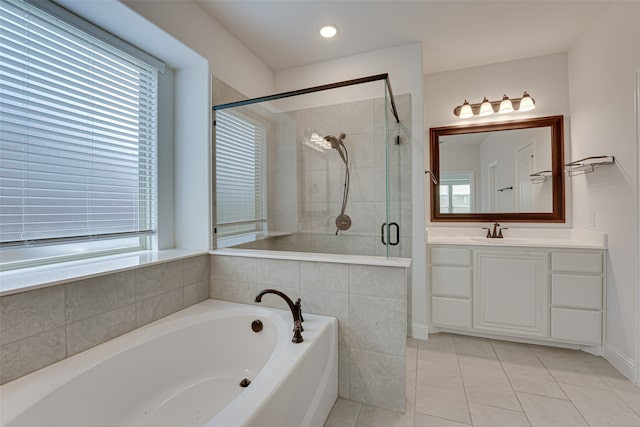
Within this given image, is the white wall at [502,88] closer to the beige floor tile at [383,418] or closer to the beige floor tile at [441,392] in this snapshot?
the beige floor tile at [441,392]

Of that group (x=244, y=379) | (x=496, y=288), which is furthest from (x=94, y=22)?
(x=496, y=288)

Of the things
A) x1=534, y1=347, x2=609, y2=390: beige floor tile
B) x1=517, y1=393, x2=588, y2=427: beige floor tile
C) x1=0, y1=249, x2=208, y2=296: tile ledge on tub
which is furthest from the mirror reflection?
x1=0, y1=249, x2=208, y2=296: tile ledge on tub

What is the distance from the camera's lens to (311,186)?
97.1 inches

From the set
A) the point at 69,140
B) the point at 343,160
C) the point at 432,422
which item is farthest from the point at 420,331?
the point at 69,140

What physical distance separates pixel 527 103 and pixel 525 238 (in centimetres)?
126

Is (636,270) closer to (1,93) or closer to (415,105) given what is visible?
(415,105)

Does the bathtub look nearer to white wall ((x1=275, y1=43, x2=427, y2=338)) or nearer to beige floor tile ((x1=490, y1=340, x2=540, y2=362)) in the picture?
white wall ((x1=275, y1=43, x2=427, y2=338))

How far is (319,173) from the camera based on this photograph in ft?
8.05

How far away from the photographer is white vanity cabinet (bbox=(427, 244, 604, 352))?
2.10 m

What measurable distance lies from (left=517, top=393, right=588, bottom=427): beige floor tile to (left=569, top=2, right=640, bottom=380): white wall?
2.20 feet

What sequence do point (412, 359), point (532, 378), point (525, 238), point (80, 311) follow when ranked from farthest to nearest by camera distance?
point (525, 238)
point (412, 359)
point (532, 378)
point (80, 311)

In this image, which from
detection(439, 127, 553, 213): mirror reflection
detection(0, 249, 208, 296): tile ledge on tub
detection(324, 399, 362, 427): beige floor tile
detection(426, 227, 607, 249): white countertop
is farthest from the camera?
detection(439, 127, 553, 213): mirror reflection

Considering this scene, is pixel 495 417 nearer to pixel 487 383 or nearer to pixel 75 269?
pixel 487 383

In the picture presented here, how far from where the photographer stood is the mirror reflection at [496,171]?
2.64 m
